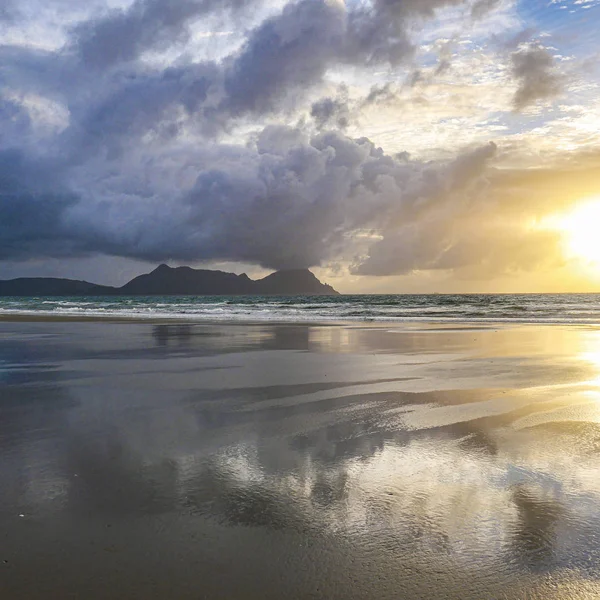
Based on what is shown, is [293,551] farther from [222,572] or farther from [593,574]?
[593,574]

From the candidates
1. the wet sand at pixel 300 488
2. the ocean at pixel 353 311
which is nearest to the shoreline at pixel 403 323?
the ocean at pixel 353 311

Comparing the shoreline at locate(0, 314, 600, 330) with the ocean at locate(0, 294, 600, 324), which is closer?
the shoreline at locate(0, 314, 600, 330)

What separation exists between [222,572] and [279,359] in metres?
11.1

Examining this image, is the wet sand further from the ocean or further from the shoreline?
the ocean

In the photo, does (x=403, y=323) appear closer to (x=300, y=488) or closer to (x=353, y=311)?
(x=353, y=311)

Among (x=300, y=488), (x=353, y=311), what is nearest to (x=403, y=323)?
(x=353, y=311)

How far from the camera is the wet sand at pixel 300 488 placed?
3359mm

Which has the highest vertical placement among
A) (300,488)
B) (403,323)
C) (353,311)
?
(353,311)

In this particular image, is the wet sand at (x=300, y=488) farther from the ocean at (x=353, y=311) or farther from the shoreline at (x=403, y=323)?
the ocean at (x=353, y=311)

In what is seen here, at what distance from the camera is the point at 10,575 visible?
335 centimetres

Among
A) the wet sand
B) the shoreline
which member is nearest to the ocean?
the shoreline

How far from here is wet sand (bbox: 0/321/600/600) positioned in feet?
11.0

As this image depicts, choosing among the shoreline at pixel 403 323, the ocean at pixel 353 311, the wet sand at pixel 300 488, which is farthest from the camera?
the ocean at pixel 353 311

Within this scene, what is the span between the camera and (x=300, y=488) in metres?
4.86
